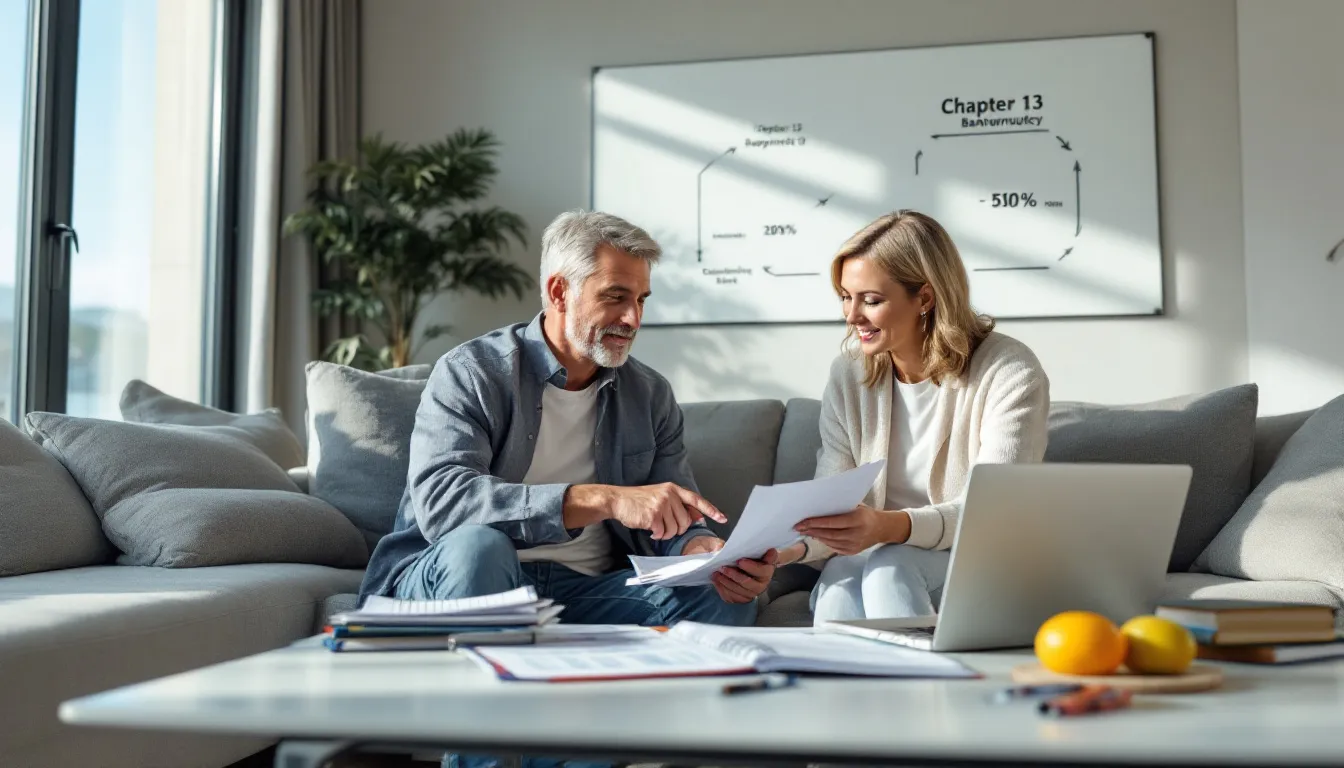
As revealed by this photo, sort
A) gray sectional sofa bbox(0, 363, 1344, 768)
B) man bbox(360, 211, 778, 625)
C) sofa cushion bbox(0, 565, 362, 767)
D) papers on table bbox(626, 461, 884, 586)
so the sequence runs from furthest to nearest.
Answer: man bbox(360, 211, 778, 625)
gray sectional sofa bbox(0, 363, 1344, 768)
sofa cushion bbox(0, 565, 362, 767)
papers on table bbox(626, 461, 884, 586)

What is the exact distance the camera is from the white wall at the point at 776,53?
3.98 meters

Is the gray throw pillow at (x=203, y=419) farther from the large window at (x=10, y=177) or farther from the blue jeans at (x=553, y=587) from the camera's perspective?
the blue jeans at (x=553, y=587)

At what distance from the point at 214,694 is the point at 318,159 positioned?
3621mm

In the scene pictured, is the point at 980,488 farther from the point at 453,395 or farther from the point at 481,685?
the point at 453,395

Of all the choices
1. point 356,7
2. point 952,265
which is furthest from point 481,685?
point 356,7

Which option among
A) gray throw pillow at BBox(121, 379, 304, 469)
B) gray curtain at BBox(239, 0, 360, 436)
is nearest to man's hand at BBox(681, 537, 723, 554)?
gray throw pillow at BBox(121, 379, 304, 469)

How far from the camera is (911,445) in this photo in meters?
2.19

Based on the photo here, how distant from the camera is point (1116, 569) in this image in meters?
1.31

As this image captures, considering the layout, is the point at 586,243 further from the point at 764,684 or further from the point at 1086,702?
the point at 1086,702

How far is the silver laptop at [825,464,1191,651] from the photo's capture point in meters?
1.20

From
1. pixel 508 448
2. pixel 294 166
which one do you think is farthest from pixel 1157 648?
pixel 294 166

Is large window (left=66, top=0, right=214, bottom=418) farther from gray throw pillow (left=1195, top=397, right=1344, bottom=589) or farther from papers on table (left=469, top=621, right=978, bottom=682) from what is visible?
gray throw pillow (left=1195, top=397, right=1344, bottom=589)

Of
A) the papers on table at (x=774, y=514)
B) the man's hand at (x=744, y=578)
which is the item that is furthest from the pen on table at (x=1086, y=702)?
the man's hand at (x=744, y=578)

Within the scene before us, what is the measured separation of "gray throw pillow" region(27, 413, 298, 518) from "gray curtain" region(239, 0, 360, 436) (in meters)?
1.36
